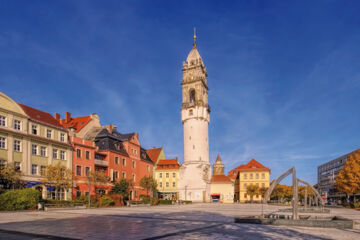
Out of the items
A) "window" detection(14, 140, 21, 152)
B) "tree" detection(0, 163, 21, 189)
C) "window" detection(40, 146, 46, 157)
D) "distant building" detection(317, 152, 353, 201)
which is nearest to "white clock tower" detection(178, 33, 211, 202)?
"window" detection(40, 146, 46, 157)

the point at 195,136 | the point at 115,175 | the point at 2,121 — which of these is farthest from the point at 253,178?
the point at 2,121

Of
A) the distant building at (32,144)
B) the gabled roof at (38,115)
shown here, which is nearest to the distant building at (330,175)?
the distant building at (32,144)

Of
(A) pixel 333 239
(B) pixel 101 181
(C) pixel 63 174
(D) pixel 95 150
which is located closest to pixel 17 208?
(C) pixel 63 174

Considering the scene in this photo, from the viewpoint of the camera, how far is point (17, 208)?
2997 cm

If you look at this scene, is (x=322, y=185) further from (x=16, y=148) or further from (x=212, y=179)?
(x=16, y=148)

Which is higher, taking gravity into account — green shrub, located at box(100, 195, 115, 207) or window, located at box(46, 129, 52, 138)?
window, located at box(46, 129, 52, 138)

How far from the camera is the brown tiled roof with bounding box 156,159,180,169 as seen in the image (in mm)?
85188

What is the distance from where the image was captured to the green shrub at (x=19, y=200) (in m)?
29.3

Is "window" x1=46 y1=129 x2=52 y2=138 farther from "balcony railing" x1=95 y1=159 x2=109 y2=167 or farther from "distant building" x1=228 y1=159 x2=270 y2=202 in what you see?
"distant building" x1=228 y1=159 x2=270 y2=202

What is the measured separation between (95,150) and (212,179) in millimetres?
42898

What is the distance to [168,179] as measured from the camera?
3337 inches

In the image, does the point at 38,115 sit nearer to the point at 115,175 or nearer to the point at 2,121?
the point at 2,121

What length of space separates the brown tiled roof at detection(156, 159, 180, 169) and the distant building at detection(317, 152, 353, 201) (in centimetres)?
7009

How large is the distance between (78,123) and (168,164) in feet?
108
